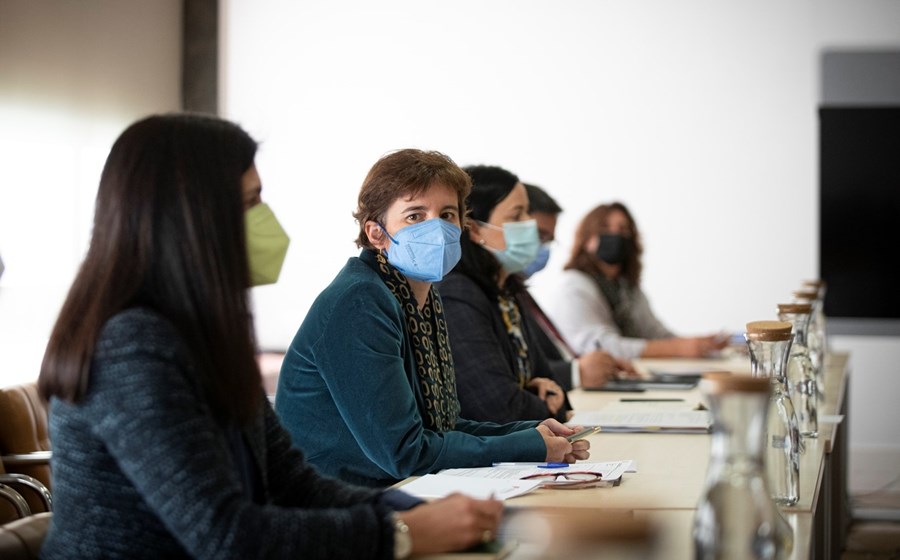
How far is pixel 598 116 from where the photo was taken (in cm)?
634

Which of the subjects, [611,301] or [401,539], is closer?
[401,539]

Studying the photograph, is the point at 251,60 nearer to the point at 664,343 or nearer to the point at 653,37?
the point at 653,37

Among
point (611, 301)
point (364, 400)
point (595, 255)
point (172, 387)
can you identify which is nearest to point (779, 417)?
point (364, 400)

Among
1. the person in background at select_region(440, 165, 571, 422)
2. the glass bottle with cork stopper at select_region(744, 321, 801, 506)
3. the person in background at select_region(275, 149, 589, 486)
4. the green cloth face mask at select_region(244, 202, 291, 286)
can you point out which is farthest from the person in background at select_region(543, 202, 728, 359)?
the green cloth face mask at select_region(244, 202, 291, 286)

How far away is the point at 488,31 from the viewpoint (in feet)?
21.0

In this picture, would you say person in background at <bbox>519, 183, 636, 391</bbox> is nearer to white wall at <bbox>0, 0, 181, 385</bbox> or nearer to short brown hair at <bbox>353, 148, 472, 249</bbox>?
short brown hair at <bbox>353, 148, 472, 249</bbox>

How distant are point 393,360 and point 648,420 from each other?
0.84 meters

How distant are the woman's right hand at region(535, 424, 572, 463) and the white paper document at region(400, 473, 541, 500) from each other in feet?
0.64

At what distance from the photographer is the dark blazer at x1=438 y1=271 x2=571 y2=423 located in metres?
2.60

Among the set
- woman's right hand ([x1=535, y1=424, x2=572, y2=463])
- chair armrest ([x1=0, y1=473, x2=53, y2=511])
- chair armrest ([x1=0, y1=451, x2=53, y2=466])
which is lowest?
chair armrest ([x1=0, y1=473, x2=53, y2=511])

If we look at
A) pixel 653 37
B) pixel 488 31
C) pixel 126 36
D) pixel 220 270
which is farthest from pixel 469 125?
pixel 220 270

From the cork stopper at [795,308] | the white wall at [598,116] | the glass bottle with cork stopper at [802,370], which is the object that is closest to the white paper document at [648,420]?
the glass bottle with cork stopper at [802,370]

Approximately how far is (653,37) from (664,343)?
8.09 ft

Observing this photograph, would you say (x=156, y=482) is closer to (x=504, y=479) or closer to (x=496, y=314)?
→ (x=504, y=479)
